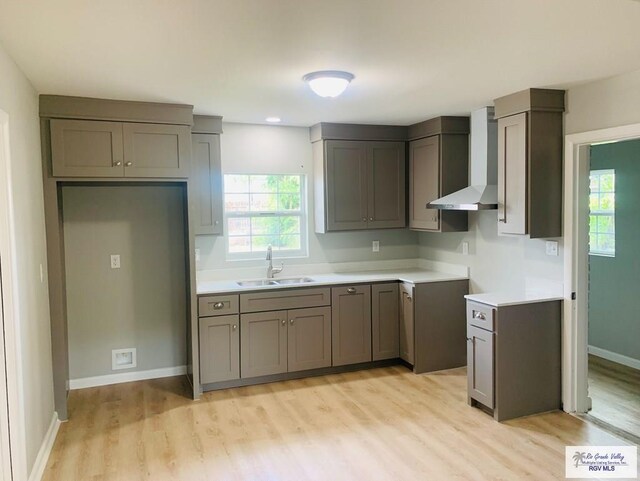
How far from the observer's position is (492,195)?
12.6 feet

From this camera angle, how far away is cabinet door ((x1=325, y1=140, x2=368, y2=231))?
4.74 metres

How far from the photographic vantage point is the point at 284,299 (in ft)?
14.0

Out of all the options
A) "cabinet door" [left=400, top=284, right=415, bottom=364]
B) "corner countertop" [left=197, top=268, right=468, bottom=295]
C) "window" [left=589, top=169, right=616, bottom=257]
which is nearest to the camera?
"corner countertop" [left=197, top=268, right=468, bottom=295]

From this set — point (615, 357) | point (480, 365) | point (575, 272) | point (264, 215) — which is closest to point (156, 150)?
point (264, 215)

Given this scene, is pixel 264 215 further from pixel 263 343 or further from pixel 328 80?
pixel 328 80

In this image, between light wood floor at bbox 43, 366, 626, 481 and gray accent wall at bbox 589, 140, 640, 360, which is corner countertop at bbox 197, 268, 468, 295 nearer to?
light wood floor at bbox 43, 366, 626, 481

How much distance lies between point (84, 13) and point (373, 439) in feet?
9.43

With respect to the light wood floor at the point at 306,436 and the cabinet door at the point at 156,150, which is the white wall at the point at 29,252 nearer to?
the light wood floor at the point at 306,436

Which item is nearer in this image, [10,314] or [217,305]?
[10,314]

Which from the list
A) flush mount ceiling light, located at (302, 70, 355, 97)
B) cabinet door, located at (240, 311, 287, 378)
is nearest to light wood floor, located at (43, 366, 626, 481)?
cabinet door, located at (240, 311, 287, 378)

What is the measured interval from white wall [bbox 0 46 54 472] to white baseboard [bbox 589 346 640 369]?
4.92 metres

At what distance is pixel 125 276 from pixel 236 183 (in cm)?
132

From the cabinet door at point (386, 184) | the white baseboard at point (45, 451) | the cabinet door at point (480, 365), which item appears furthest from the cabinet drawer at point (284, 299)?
the white baseboard at point (45, 451)

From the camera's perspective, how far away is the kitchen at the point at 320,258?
365 cm
